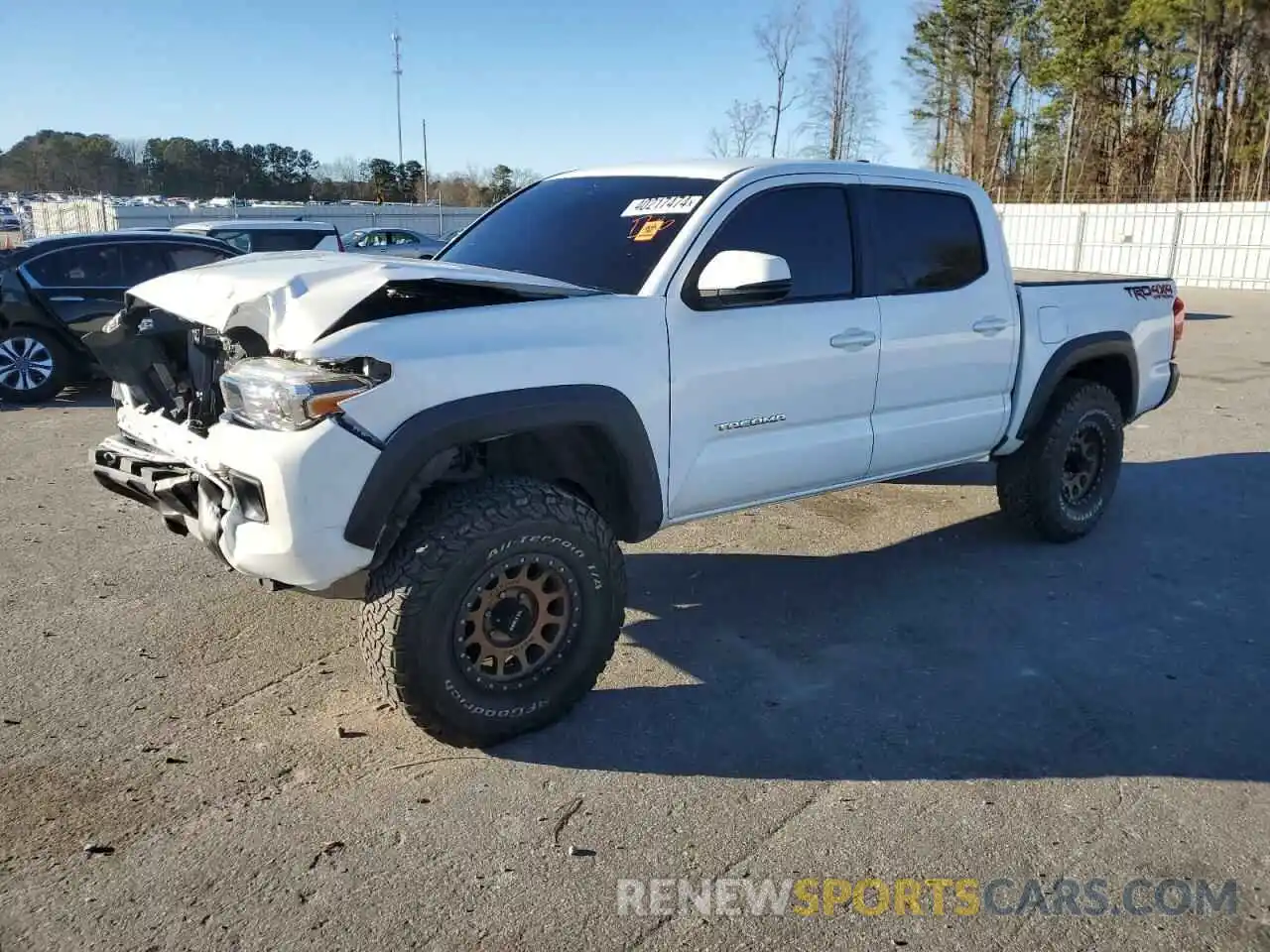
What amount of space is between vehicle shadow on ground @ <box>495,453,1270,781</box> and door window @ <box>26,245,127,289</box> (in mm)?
7070

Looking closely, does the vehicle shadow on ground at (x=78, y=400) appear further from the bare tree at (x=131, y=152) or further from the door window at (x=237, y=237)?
the bare tree at (x=131, y=152)

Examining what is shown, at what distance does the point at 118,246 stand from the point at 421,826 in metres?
8.58

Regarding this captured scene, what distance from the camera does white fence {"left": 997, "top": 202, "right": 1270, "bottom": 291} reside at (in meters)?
24.3

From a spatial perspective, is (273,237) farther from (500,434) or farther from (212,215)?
(212,215)

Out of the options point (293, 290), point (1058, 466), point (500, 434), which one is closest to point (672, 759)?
point (500, 434)

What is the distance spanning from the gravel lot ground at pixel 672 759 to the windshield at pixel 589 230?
1.58 meters

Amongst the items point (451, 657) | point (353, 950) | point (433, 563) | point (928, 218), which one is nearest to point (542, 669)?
point (451, 657)

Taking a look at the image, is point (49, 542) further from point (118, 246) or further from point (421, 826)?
point (118, 246)

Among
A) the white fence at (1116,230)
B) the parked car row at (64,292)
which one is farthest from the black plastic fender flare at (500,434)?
the white fence at (1116,230)

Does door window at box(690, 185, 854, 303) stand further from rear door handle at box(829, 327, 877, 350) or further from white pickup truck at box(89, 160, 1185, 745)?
rear door handle at box(829, 327, 877, 350)

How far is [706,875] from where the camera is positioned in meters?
2.71

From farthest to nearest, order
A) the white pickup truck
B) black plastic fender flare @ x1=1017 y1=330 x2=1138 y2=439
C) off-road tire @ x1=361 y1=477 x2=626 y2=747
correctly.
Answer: black plastic fender flare @ x1=1017 y1=330 x2=1138 y2=439, off-road tire @ x1=361 y1=477 x2=626 y2=747, the white pickup truck

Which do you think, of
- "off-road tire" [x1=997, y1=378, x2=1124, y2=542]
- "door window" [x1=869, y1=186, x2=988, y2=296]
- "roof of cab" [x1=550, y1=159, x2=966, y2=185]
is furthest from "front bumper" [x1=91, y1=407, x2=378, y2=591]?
"off-road tire" [x1=997, y1=378, x2=1124, y2=542]

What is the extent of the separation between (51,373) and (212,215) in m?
23.1
